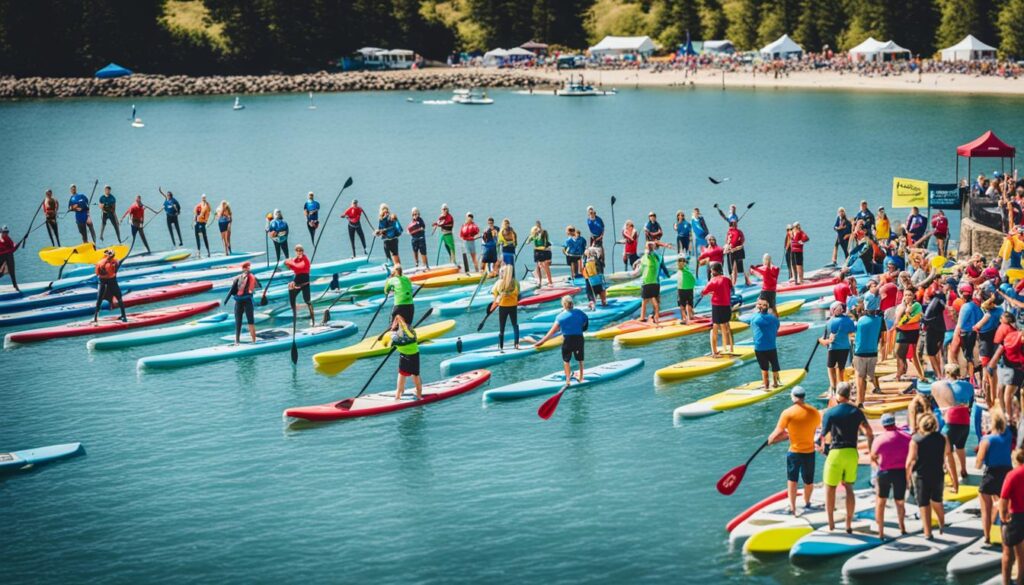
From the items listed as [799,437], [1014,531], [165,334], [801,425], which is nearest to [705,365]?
[799,437]

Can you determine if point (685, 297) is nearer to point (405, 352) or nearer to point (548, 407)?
point (548, 407)

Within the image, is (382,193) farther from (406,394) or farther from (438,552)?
(438,552)

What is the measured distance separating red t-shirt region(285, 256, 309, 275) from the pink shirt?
16079mm

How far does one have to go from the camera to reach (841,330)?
67.7 feet

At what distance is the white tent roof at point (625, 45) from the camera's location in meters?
132

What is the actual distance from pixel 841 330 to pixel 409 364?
7.54 m

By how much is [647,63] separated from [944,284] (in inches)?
4410

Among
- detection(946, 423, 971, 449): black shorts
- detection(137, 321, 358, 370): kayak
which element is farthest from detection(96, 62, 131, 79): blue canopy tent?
detection(946, 423, 971, 449): black shorts

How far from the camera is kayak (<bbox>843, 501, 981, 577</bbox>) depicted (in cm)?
1532

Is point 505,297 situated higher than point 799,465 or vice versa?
point 505,297

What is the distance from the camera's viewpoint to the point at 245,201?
56531 millimetres

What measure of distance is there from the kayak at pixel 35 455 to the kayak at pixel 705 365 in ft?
36.0

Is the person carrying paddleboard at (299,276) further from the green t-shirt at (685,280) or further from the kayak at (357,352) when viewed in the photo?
the green t-shirt at (685,280)

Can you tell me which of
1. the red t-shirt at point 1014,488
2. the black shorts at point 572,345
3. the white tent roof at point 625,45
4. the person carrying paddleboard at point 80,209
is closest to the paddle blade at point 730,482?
the red t-shirt at point 1014,488
